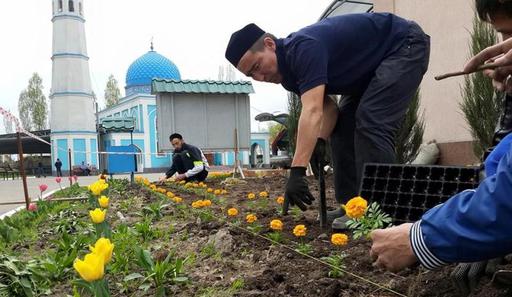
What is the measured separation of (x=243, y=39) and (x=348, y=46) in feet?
2.21

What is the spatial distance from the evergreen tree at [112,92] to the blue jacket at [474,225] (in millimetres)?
59368

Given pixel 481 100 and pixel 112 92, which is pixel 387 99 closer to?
pixel 481 100

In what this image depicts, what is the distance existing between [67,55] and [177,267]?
37.8 m

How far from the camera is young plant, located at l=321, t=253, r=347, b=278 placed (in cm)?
195

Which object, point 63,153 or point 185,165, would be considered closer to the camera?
point 185,165

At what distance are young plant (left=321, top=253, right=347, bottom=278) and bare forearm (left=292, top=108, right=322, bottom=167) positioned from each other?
2.18ft

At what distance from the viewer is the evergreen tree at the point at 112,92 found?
5806 cm

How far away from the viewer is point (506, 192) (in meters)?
0.91

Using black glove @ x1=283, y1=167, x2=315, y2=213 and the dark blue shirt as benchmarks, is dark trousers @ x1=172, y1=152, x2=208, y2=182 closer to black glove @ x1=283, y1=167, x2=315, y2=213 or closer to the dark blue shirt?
the dark blue shirt

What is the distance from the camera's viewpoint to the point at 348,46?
2.98 meters

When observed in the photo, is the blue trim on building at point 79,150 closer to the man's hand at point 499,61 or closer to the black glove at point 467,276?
the man's hand at point 499,61

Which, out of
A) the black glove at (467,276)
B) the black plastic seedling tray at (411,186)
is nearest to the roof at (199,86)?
the black plastic seedling tray at (411,186)

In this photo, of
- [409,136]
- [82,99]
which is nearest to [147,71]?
[82,99]

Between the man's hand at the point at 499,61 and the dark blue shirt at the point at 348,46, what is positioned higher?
the dark blue shirt at the point at 348,46
